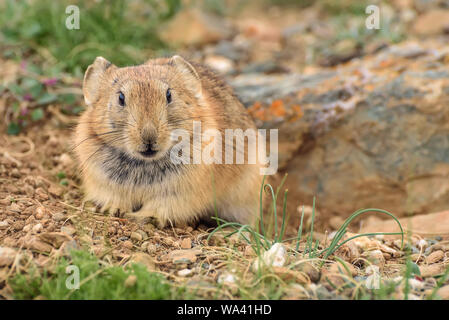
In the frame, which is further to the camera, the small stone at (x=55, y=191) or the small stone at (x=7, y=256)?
the small stone at (x=55, y=191)

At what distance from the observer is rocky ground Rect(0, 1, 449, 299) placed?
12.9ft

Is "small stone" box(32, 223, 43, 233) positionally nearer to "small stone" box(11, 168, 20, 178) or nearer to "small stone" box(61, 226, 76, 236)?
"small stone" box(61, 226, 76, 236)

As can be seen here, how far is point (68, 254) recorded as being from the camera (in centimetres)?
390

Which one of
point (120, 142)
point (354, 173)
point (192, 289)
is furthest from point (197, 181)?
point (354, 173)

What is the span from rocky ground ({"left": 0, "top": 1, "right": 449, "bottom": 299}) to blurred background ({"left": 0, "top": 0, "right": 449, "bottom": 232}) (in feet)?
0.07

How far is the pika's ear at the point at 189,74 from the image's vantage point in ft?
16.5

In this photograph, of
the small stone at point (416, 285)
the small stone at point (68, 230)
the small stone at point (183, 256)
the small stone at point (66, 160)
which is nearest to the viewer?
the small stone at point (416, 285)

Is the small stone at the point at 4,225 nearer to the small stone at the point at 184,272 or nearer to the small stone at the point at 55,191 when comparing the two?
the small stone at the point at 55,191

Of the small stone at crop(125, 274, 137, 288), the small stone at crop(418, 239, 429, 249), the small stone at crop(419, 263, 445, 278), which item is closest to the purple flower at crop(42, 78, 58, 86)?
the small stone at crop(125, 274, 137, 288)

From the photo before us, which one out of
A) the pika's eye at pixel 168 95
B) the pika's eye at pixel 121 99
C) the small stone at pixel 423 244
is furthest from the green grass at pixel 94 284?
the small stone at pixel 423 244

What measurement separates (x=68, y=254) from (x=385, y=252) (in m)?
3.08

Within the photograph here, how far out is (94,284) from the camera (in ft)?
11.5

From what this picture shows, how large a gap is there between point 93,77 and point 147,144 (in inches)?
48.8

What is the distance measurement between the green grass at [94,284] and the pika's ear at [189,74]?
208 centimetres
